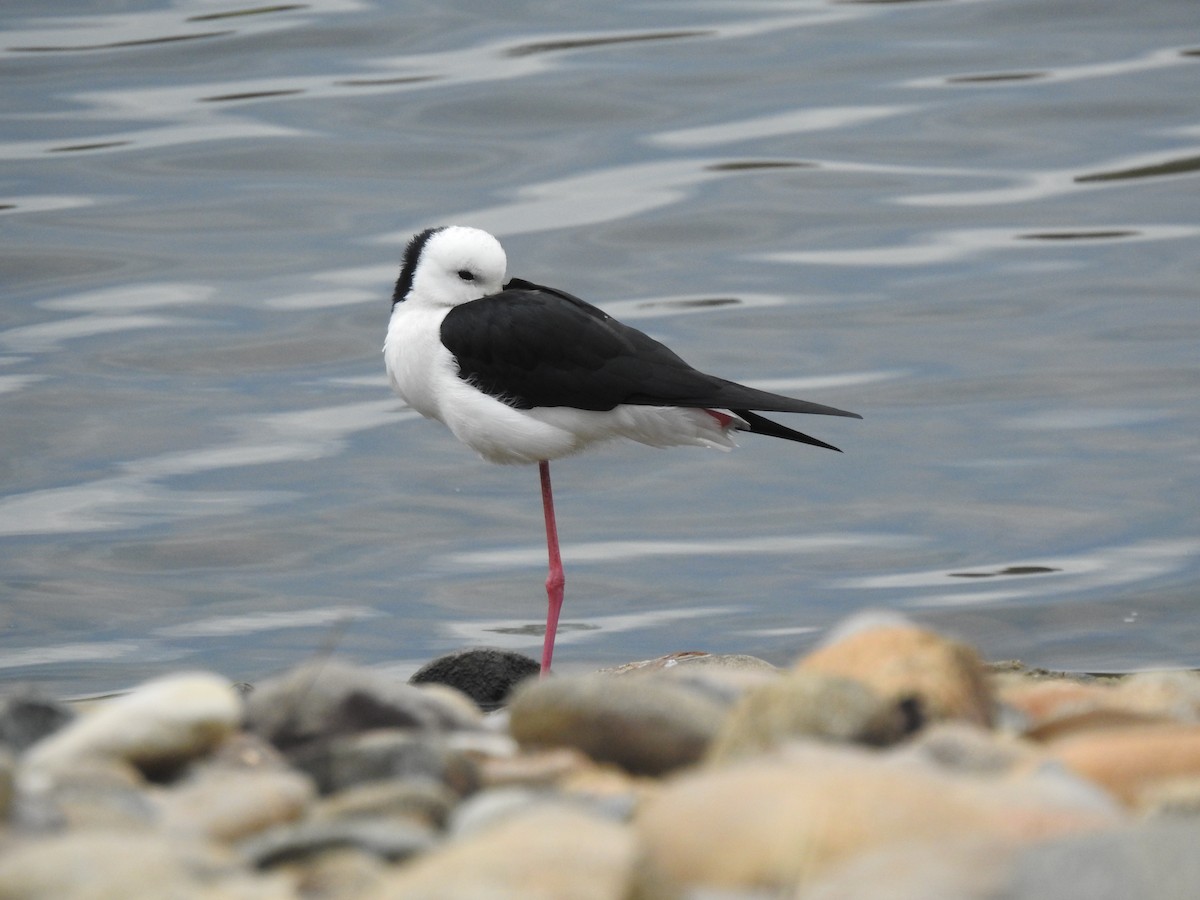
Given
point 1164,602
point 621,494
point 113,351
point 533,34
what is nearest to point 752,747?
point 1164,602

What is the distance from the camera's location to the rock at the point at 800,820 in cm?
301

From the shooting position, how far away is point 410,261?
7801 mm

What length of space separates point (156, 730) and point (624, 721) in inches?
40.9

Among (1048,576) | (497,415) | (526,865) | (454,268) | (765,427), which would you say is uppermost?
(454,268)

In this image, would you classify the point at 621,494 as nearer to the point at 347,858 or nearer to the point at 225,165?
the point at 225,165

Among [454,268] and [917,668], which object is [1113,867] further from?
Answer: [454,268]

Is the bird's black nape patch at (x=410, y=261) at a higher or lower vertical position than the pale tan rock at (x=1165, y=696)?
higher

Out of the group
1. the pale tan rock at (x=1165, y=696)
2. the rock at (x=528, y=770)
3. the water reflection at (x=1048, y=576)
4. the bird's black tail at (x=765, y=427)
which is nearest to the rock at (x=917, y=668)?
the pale tan rock at (x=1165, y=696)

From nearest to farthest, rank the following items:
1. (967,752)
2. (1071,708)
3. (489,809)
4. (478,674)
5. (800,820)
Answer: (800,820) < (489,809) < (967,752) < (1071,708) < (478,674)

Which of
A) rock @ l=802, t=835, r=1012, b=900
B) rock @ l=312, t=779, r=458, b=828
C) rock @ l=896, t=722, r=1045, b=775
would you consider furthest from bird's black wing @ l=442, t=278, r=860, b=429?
rock @ l=802, t=835, r=1012, b=900

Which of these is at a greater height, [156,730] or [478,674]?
[156,730]

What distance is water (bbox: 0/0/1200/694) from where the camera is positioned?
34.0ft

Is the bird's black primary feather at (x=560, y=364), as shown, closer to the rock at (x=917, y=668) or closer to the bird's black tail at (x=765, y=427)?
the bird's black tail at (x=765, y=427)

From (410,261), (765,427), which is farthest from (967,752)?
(410,261)
